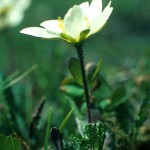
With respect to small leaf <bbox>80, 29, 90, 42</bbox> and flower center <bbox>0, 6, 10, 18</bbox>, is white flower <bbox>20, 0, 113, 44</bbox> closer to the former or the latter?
→ small leaf <bbox>80, 29, 90, 42</bbox>

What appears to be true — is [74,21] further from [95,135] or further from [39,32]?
[95,135]

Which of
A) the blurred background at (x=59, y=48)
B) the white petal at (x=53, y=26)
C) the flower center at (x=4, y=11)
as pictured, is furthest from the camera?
the flower center at (x=4, y=11)

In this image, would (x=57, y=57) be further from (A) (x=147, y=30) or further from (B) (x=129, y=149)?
(A) (x=147, y=30)

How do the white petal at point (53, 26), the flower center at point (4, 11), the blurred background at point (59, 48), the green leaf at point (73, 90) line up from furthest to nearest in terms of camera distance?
the flower center at point (4, 11), the blurred background at point (59, 48), the green leaf at point (73, 90), the white petal at point (53, 26)

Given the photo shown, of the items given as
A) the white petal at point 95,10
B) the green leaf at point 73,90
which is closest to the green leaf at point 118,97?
the green leaf at point 73,90

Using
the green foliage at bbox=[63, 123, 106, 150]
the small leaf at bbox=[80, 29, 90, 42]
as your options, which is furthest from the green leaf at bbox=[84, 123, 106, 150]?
the small leaf at bbox=[80, 29, 90, 42]

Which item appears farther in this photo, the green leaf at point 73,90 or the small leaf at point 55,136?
the green leaf at point 73,90

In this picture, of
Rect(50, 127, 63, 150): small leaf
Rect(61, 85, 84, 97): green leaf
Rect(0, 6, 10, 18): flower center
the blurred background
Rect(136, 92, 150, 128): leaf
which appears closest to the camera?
Rect(50, 127, 63, 150): small leaf

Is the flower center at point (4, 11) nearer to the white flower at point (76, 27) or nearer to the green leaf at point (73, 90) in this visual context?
the green leaf at point (73, 90)
